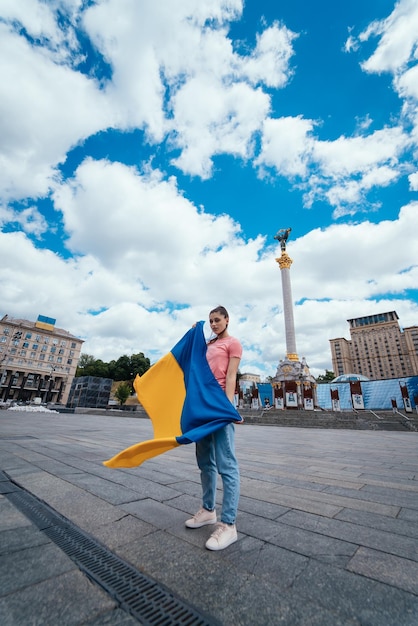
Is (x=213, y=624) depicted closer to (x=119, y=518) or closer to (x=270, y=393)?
(x=119, y=518)

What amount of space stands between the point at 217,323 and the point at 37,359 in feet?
276

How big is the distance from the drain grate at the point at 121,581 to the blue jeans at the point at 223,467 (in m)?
0.75

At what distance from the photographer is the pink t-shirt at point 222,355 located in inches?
104

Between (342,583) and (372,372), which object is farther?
(372,372)

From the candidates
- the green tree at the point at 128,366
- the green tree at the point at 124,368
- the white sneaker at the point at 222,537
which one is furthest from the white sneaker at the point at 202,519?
the green tree at the point at 128,366

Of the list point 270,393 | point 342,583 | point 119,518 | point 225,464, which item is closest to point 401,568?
point 342,583

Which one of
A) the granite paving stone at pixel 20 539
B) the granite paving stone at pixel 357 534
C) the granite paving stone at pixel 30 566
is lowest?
the granite paving stone at pixel 30 566

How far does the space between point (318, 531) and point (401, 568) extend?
0.69 metres

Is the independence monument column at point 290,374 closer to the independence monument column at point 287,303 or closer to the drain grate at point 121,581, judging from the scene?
the independence monument column at point 287,303

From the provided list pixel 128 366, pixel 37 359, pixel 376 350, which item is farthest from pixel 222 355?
pixel 376 350

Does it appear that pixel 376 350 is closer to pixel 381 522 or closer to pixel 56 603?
pixel 381 522

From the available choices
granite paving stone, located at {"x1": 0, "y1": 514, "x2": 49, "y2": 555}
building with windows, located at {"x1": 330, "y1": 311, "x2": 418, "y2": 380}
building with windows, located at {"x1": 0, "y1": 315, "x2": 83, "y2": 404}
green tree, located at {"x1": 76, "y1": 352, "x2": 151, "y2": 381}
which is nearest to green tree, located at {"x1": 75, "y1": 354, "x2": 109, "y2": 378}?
green tree, located at {"x1": 76, "y1": 352, "x2": 151, "y2": 381}

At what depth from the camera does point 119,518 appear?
264 centimetres

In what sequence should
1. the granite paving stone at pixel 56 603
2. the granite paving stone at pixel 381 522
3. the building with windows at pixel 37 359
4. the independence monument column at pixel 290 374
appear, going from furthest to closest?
the building with windows at pixel 37 359 < the independence monument column at pixel 290 374 < the granite paving stone at pixel 381 522 < the granite paving stone at pixel 56 603
